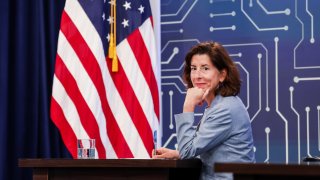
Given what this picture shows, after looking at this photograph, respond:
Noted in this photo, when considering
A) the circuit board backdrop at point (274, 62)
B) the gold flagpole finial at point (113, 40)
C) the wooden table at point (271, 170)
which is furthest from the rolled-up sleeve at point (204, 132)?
the gold flagpole finial at point (113, 40)

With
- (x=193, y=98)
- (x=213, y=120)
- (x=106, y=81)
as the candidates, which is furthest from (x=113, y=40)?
(x=213, y=120)

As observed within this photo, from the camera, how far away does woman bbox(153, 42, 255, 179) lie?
2732mm

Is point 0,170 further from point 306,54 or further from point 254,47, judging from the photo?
point 306,54

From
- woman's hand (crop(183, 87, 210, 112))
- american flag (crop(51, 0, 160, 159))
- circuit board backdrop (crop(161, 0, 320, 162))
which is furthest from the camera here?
american flag (crop(51, 0, 160, 159))

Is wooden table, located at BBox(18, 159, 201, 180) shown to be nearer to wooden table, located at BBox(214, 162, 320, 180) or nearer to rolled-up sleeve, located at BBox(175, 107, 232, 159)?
rolled-up sleeve, located at BBox(175, 107, 232, 159)

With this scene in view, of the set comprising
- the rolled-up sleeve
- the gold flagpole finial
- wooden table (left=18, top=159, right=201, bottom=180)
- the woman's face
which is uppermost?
the gold flagpole finial

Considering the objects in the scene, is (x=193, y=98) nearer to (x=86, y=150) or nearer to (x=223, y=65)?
(x=223, y=65)

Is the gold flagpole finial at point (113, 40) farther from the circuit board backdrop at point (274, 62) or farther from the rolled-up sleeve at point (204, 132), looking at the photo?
the rolled-up sleeve at point (204, 132)

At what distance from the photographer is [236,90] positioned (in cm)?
299

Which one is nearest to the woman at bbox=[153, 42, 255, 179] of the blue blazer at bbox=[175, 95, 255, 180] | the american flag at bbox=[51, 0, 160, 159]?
the blue blazer at bbox=[175, 95, 255, 180]

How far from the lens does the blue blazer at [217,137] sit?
8.91 ft

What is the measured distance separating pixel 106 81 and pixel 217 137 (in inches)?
74.6

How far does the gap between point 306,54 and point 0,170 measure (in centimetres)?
224

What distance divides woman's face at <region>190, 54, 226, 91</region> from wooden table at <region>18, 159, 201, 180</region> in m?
0.42
